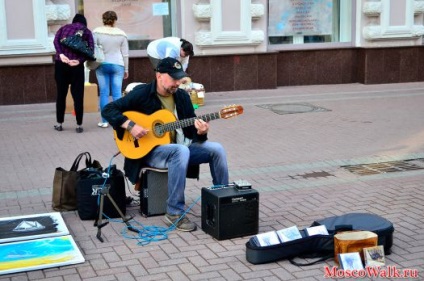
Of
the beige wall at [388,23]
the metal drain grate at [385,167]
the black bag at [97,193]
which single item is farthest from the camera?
the beige wall at [388,23]

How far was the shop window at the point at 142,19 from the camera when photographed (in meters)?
13.7

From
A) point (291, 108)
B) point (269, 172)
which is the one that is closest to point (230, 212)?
point (269, 172)

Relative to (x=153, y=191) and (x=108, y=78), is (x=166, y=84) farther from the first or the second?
(x=108, y=78)

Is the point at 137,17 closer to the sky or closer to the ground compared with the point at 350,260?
closer to the sky

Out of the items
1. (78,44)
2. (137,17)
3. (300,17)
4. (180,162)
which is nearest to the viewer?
(180,162)

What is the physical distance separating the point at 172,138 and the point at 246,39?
8018mm

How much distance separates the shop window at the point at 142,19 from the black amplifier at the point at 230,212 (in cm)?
844

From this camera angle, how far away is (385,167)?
8.12 meters

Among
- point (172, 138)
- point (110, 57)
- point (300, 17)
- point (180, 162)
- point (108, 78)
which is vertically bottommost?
point (180, 162)

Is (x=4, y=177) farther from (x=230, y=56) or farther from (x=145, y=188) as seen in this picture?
(x=230, y=56)

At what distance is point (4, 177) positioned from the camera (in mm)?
7738

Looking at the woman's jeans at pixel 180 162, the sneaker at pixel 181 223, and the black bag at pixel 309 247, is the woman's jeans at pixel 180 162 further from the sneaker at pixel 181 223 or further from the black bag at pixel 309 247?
the black bag at pixel 309 247

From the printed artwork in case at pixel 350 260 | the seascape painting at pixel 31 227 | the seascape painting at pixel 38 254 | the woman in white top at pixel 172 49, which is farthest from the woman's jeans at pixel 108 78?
the printed artwork in case at pixel 350 260

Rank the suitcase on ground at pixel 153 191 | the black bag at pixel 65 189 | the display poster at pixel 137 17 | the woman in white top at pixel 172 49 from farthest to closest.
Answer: the display poster at pixel 137 17
the woman in white top at pixel 172 49
the black bag at pixel 65 189
the suitcase on ground at pixel 153 191
